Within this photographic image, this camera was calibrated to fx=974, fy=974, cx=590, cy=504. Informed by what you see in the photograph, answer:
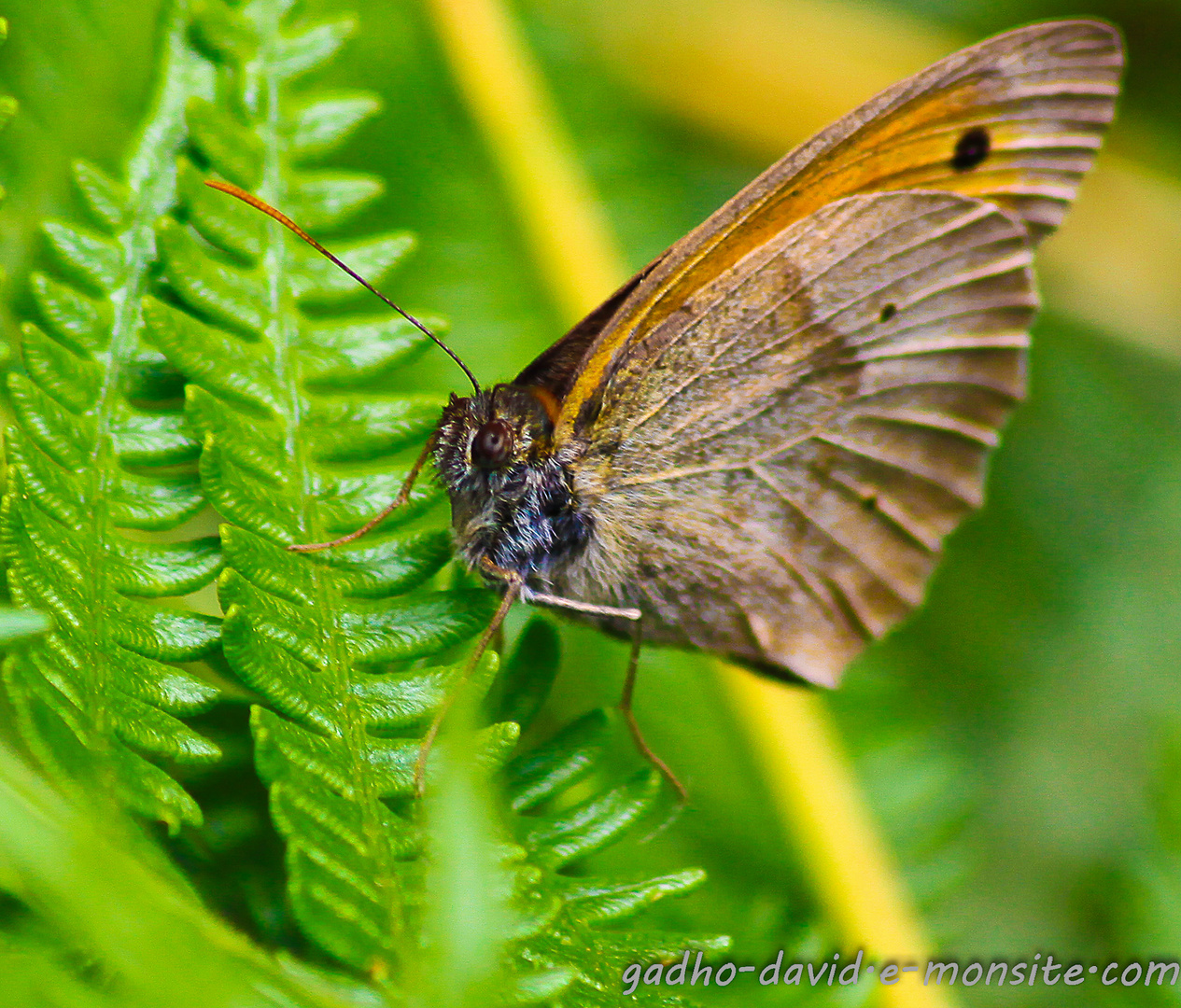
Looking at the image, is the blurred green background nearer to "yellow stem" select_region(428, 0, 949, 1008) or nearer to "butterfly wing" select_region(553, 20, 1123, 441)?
"yellow stem" select_region(428, 0, 949, 1008)


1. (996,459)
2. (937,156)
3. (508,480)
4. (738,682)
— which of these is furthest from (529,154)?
(996,459)

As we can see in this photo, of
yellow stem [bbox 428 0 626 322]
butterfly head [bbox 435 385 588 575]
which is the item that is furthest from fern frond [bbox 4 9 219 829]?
yellow stem [bbox 428 0 626 322]

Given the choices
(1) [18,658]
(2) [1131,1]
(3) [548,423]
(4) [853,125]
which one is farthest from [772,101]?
(1) [18,658]

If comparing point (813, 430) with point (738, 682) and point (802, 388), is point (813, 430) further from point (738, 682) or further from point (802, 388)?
point (738, 682)

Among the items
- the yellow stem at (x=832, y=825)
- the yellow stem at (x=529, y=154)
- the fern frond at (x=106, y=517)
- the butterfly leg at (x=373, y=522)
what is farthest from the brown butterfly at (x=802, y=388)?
the yellow stem at (x=529, y=154)

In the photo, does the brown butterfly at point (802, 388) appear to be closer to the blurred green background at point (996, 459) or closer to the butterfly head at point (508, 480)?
the butterfly head at point (508, 480)
